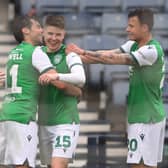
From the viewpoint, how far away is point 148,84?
5.86 m

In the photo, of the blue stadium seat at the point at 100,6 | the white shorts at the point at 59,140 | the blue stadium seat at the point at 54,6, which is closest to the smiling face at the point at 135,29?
the white shorts at the point at 59,140

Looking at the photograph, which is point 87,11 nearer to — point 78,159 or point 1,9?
point 1,9

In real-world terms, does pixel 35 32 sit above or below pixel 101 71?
above

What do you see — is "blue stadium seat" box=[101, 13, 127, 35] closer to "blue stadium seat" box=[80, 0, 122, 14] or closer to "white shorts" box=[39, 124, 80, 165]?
"blue stadium seat" box=[80, 0, 122, 14]

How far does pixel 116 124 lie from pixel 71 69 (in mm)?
2000

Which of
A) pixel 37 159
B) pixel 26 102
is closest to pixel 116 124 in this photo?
pixel 37 159

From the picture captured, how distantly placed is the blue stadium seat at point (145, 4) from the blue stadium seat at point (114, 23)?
39 centimetres

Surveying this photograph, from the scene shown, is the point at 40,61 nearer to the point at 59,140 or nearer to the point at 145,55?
the point at 59,140

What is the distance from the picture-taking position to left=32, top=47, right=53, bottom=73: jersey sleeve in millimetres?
5617

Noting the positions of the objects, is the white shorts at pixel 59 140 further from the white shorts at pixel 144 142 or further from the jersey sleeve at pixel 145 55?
the jersey sleeve at pixel 145 55

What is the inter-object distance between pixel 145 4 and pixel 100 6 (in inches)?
20.6

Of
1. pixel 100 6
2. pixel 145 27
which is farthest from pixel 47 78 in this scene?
pixel 100 6

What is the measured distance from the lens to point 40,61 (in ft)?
18.5

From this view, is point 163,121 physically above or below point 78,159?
above
